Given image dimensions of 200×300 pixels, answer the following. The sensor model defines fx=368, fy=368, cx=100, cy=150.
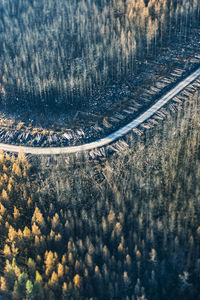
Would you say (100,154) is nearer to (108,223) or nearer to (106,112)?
(106,112)

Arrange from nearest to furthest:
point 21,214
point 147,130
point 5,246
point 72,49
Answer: point 5,246, point 21,214, point 147,130, point 72,49

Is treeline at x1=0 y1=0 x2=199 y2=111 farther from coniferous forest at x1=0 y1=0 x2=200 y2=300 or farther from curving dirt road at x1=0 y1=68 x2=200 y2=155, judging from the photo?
curving dirt road at x1=0 y1=68 x2=200 y2=155

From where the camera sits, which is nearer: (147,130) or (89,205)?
(89,205)

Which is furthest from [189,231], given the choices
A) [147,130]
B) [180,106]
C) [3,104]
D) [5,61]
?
[5,61]

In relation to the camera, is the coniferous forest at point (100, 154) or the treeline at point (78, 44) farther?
the treeline at point (78, 44)

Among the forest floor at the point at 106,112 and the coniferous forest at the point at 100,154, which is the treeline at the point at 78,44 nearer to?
the coniferous forest at the point at 100,154

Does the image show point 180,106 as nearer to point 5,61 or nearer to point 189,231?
point 189,231

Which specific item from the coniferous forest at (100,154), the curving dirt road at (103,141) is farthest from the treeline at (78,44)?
the curving dirt road at (103,141)
